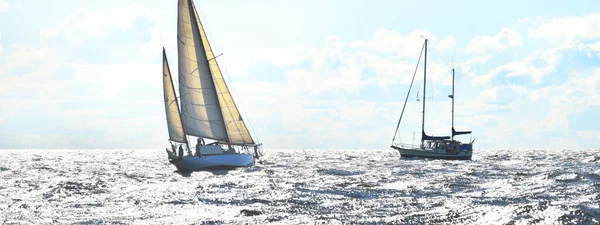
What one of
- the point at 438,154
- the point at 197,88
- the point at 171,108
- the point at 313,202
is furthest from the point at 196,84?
the point at 438,154

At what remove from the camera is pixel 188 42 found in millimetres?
56219

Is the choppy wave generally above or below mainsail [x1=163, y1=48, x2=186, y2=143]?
below


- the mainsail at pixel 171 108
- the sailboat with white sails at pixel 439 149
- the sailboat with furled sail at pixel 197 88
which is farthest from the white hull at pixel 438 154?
the mainsail at pixel 171 108

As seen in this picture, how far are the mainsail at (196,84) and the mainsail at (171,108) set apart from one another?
264 cm

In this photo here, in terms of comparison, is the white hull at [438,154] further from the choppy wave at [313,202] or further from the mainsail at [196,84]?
the choppy wave at [313,202]

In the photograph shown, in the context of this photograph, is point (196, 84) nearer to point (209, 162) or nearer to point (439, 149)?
point (209, 162)

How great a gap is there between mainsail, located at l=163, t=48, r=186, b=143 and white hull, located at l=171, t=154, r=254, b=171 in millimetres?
6637

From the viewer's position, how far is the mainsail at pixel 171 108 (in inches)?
2331

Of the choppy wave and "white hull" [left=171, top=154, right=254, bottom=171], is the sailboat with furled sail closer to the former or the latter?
"white hull" [left=171, top=154, right=254, bottom=171]

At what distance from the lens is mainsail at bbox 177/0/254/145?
55625 millimetres

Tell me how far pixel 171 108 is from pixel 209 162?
10449 millimetres

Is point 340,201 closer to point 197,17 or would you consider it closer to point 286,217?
point 286,217

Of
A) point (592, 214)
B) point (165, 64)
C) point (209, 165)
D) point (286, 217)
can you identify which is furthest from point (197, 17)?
point (592, 214)

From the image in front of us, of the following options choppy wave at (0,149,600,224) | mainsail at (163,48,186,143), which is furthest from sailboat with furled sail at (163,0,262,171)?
choppy wave at (0,149,600,224)
